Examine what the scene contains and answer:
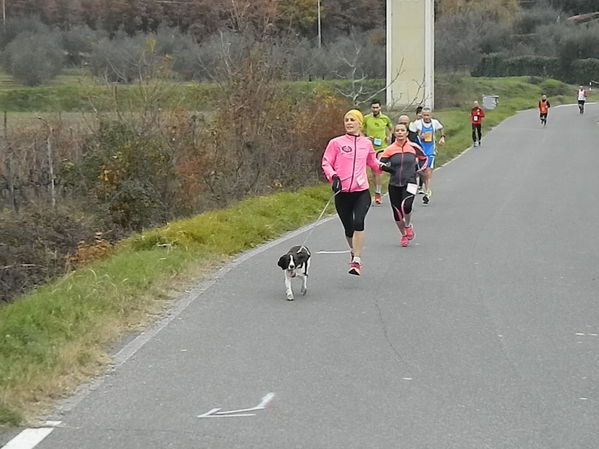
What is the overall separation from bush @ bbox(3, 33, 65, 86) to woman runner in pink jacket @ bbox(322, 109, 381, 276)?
123 ft

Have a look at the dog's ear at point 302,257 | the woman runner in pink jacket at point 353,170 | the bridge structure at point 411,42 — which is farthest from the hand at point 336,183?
the bridge structure at point 411,42

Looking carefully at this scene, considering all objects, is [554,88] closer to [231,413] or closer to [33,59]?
[33,59]

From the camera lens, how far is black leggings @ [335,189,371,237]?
10726mm

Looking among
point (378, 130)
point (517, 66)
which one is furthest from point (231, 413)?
point (517, 66)

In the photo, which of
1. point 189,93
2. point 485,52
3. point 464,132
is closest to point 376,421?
point 189,93

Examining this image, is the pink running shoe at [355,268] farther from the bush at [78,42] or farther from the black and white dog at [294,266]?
the bush at [78,42]

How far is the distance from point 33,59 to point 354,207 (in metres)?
39.2

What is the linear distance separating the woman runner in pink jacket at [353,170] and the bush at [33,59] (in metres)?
37.4

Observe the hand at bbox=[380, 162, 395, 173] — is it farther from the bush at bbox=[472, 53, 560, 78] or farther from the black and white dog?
the bush at bbox=[472, 53, 560, 78]

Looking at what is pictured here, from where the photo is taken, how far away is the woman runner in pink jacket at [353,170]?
10562 mm

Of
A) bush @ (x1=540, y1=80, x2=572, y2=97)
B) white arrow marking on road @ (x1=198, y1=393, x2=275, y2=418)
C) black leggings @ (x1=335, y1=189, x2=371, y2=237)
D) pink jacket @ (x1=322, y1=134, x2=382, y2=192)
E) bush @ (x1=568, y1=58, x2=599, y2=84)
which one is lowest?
bush @ (x1=540, y1=80, x2=572, y2=97)

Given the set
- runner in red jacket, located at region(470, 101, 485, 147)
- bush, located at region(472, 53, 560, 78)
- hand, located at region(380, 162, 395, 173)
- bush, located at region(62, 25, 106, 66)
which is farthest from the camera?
bush, located at region(472, 53, 560, 78)

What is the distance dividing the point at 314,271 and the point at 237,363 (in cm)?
418

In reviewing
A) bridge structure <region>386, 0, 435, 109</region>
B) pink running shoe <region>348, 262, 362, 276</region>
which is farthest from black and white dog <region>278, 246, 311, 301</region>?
bridge structure <region>386, 0, 435, 109</region>
